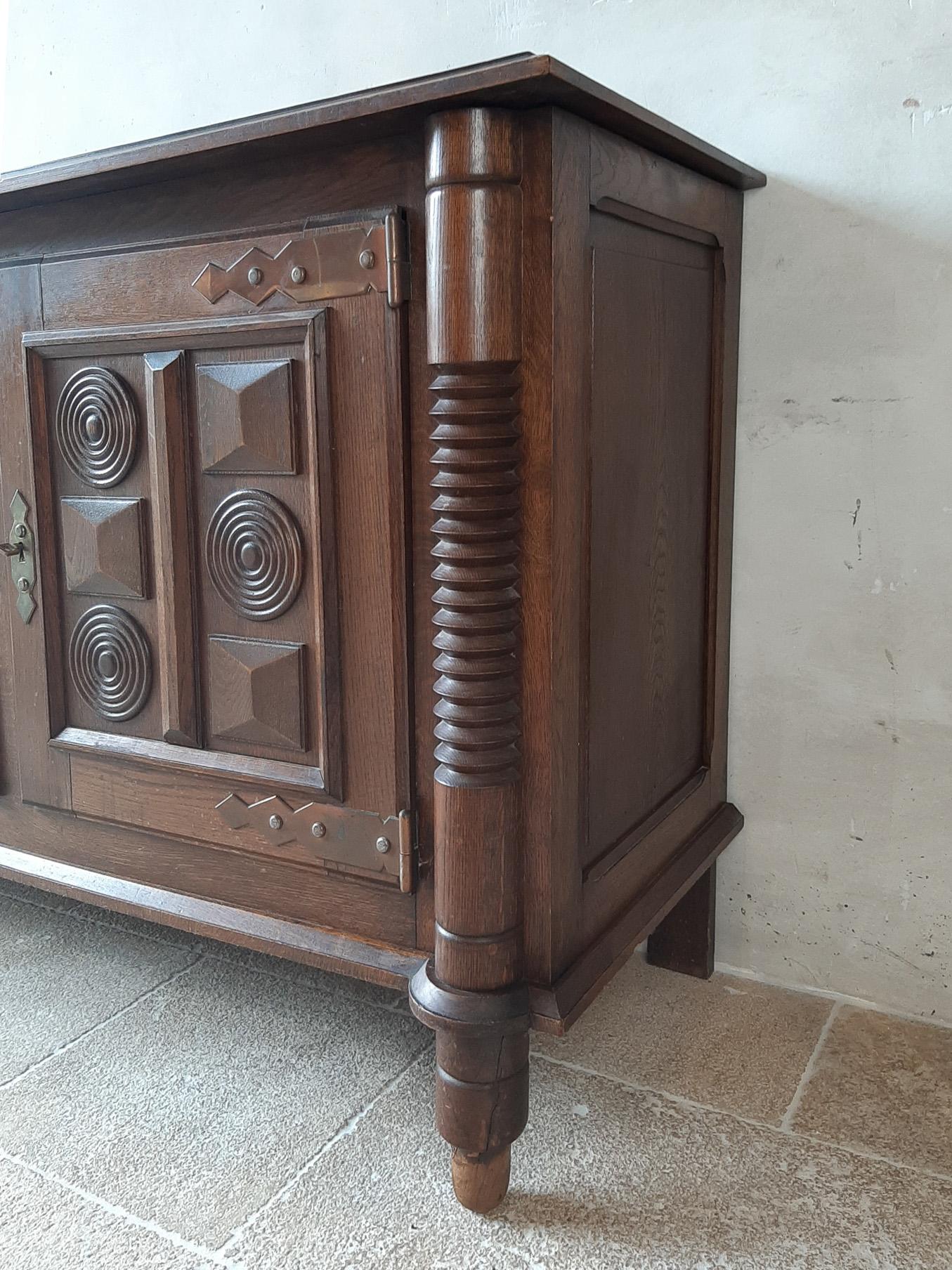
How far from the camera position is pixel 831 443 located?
148 centimetres

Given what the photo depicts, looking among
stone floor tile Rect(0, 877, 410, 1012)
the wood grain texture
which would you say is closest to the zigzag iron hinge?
the wood grain texture

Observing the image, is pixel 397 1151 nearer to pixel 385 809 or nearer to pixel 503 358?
pixel 385 809

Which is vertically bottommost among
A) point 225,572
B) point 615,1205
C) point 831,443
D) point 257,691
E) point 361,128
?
point 615,1205

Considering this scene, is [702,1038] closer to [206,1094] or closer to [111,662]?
[206,1094]

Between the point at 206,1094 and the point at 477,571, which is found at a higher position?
the point at 477,571

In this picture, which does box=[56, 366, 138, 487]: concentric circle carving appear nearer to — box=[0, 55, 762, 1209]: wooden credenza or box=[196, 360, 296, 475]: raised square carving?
box=[0, 55, 762, 1209]: wooden credenza

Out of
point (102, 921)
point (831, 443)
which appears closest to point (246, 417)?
point (831, 443)

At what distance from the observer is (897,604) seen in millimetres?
1473

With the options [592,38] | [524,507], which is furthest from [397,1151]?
[592,38]

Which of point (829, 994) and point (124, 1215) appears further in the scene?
point (829, 994)

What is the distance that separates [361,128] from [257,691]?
60 cm

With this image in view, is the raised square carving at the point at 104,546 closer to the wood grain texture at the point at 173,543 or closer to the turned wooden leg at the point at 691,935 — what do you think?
the wood grain texture at the point at 173,543

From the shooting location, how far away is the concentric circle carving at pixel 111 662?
1.35 m

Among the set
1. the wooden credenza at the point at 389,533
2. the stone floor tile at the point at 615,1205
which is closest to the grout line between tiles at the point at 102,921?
the wooden credenza at the point at 389,533
